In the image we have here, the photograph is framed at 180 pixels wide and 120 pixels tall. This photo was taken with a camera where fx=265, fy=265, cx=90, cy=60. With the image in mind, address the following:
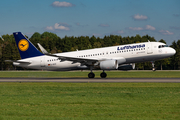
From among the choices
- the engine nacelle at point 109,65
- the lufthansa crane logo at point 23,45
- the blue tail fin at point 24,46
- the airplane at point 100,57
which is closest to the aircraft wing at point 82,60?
the airplane at point 100,57

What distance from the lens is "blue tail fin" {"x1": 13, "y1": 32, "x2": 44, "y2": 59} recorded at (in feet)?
143

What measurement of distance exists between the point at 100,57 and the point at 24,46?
12.9m

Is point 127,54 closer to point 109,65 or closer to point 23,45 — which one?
point 109,65

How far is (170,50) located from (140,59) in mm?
4535

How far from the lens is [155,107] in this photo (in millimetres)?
13594

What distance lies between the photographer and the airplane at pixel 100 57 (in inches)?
1522

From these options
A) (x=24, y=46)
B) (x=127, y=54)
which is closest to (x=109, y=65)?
(x=127, y=54)

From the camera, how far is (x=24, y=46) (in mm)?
43719

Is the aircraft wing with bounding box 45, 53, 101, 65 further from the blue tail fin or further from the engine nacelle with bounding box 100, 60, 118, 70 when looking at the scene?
the blue tail fin

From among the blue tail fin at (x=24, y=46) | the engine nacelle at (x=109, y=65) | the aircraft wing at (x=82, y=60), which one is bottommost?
the engine nacelle at (x=109, y=65)

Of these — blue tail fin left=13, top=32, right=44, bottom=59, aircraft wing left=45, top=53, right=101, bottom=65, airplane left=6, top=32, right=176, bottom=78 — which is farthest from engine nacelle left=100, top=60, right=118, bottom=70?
blue tail fin left=13, top=32, right=44, bottom=59

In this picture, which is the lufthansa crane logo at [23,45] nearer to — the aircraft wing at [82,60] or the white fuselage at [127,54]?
the white fuselage at [127,54]

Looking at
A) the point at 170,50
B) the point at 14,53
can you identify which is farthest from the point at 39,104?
the point at 14,53

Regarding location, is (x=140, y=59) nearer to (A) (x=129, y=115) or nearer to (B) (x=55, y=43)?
(A) (x=129, y=115)
